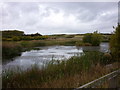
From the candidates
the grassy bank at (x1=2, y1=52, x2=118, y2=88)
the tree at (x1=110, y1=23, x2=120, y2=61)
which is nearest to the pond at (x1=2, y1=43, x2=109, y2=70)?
the grassy bank at (x1=2, y1=52, x2=118, y2=88)

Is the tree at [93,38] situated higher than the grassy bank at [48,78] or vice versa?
the tree at [93,38]

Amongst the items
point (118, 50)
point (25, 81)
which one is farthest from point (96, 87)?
point (118, 50)

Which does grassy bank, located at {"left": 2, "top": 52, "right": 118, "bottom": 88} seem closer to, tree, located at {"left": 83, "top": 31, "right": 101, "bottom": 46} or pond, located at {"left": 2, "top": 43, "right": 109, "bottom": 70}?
pond, located at {"left": 2, "top": 43, "right": 109, "bottom": 70}

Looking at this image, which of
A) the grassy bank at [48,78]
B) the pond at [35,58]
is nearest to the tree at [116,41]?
the pond at [35,58]

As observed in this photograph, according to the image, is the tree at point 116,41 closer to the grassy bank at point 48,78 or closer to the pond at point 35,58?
the pond at point 35,58

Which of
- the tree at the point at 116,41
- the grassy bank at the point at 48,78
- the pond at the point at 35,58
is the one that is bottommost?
the pond at the point at 35,58

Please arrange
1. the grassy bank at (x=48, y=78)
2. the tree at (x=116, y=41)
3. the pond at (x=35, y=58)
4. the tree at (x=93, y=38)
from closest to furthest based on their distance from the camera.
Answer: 1. the grassy bank at (x=48, y=78)
2. the tree at (x=116, y=41)
3. the pond at (x=35, y=58)
4. the tree at (x=93, y=38)

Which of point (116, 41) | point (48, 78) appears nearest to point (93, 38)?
point (116, 41)

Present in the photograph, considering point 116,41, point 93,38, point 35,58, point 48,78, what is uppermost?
point 93,38

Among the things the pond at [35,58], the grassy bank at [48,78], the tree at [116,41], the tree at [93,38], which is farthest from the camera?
the tree at [93,38]

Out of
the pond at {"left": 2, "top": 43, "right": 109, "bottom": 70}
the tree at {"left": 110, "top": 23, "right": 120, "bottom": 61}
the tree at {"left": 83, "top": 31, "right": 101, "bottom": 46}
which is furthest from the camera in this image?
the tree at {"left": 83, "top": 31, "right": 101, "bottom": 46}

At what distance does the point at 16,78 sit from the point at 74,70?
3.17 m

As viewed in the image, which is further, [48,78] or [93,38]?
[93,38]

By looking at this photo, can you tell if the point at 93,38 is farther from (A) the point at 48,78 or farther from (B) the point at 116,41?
(A) the point at 48,78
